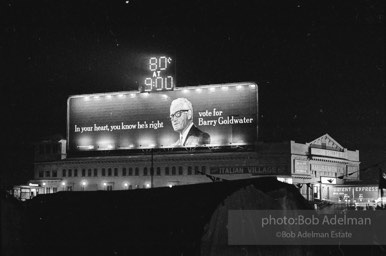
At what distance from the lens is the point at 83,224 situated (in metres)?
17.4

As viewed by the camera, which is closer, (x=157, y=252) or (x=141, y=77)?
(x=157, y=252)

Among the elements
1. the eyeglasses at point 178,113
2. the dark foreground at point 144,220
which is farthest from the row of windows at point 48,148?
the dark foreground at point 144,220

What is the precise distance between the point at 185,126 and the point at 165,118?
3400 mm

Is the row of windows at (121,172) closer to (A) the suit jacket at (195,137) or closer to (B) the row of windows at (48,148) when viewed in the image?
(B) the row of windows at (48,148)

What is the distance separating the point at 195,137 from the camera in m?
79.1

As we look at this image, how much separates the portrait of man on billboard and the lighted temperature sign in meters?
3.70

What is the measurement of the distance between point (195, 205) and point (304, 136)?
7369 centimetres

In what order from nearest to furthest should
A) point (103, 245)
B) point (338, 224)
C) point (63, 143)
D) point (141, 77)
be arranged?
point (103, 245) → point (338, 224) → point (141, 77) → point (63, 143)

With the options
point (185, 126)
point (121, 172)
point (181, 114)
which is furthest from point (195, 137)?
point (121, 172)

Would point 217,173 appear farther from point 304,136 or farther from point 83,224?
point 83,224

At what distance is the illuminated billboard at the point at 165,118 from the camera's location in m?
76.1

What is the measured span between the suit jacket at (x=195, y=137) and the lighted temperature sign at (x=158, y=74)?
7.48 metres

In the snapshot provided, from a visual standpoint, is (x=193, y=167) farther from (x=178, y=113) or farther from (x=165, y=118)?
(x=178, y=113)

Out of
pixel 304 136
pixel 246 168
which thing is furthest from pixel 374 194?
pixel 304 136
